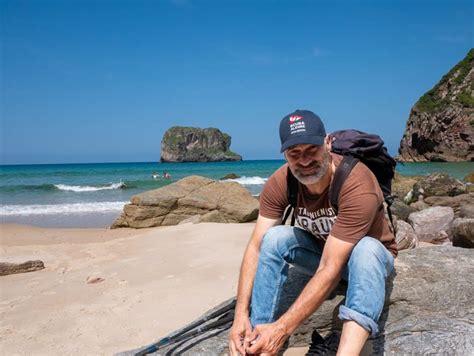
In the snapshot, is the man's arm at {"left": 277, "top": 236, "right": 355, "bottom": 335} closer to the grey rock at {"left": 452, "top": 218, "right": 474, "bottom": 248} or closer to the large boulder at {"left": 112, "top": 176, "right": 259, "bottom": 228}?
the grey rock at {"left": 452, "top": 218, "right": 474, "bottom": 248}

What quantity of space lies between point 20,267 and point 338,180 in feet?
17.1

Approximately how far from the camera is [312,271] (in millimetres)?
2838

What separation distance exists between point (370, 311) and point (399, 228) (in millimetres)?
4442

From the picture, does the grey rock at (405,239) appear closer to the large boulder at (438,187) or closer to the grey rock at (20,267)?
the grey rock at (20,267)

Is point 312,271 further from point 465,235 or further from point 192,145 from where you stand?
point 192,145

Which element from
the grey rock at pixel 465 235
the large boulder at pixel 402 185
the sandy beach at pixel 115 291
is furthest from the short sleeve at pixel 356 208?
the large boulder at pixel 402 185

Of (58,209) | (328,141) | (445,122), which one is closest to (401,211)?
(328,141)

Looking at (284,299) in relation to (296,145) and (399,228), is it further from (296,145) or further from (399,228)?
(399,228)

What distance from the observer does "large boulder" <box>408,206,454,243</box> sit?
7.68m

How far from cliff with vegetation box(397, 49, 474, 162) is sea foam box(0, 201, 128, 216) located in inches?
1949

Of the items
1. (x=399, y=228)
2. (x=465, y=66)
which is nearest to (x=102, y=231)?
(x=399, y=228)

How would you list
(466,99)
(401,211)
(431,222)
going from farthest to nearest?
1. (466,99)
2. (401,211)
3. (431,222)

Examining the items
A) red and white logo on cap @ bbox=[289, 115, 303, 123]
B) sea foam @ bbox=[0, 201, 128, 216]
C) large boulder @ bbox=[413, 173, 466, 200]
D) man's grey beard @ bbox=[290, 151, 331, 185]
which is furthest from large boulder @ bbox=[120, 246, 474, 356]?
sea foam @ bbox=[0, 201, 128, 216]

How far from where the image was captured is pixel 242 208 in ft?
31.9
